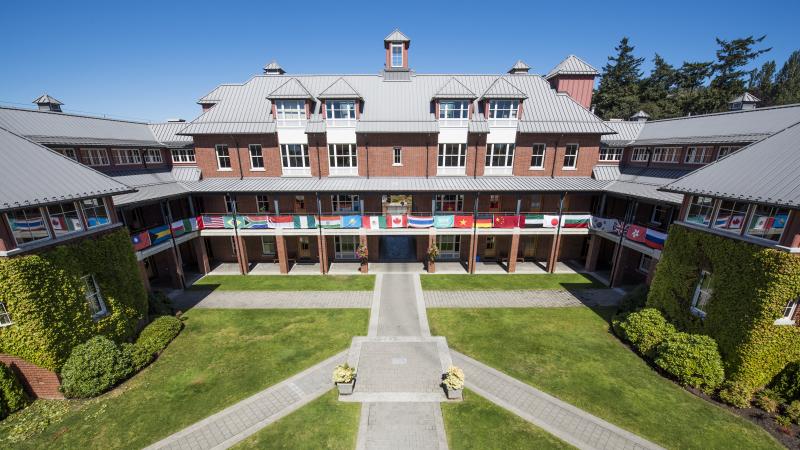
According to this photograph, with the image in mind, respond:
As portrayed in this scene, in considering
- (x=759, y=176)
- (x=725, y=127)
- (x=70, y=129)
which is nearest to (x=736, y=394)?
(x=759, y=176)

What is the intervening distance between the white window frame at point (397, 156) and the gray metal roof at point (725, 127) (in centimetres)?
1772

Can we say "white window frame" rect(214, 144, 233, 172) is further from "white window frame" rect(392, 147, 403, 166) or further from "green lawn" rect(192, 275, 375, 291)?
"white window frame" rect(392, 147, 403, 166)

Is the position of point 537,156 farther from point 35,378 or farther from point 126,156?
point 126,156

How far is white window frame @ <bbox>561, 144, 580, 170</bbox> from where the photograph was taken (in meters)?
23.3

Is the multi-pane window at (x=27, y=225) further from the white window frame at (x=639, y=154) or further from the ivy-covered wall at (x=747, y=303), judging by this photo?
the white window frame at (x=639, y=154)

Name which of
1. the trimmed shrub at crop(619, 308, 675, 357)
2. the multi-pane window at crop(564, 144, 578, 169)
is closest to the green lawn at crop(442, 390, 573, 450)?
the trimmed shrub at crop(619, 308, 675, 357)

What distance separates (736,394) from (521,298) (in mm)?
9514

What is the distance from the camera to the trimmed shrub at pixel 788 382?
1100cm

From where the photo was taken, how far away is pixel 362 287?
20688 mm

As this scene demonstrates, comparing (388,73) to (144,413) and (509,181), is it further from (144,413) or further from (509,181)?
(144,413)

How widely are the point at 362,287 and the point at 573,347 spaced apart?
12.8m

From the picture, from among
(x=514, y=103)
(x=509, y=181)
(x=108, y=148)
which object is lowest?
(x=509, y=181)

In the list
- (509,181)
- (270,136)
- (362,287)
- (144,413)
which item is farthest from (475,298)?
(270,136)

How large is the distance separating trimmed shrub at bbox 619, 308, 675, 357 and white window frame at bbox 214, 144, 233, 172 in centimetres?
2766
